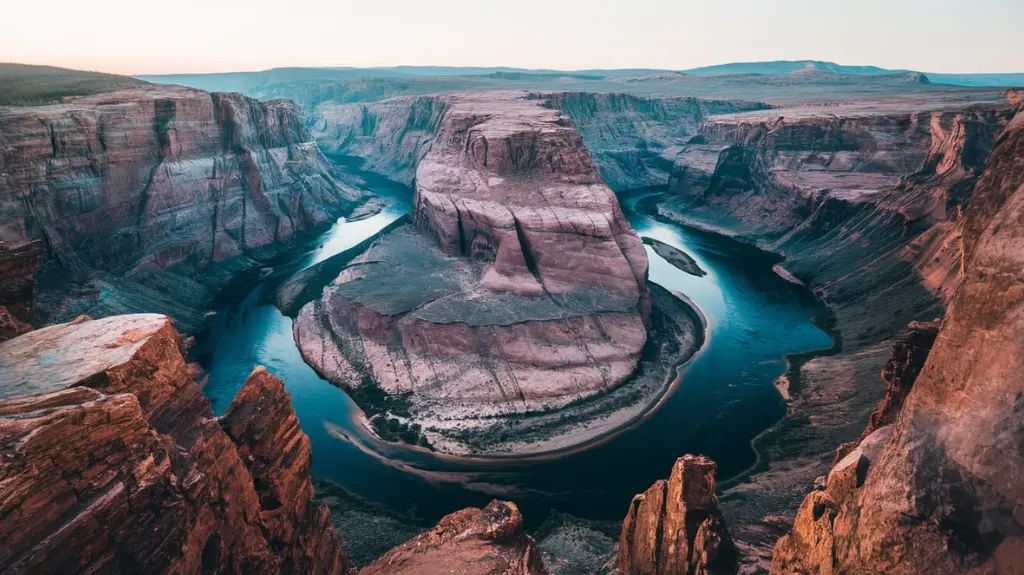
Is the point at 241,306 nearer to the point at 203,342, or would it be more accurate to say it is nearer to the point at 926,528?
the point at 203,342

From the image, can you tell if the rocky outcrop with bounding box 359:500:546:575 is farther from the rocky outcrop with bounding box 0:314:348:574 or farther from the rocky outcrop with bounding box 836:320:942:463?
the rocky outcrop with bounding box 836:320:942:463

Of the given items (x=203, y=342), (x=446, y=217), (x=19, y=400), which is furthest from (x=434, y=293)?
(x=19, y=400)

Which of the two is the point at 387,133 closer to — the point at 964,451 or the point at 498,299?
the point at 498,299

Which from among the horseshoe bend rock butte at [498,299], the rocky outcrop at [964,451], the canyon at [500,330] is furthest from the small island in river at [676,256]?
the rocky outcrop at [964,451]

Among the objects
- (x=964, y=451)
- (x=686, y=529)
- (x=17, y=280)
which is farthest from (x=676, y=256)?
(x=17, y=280)

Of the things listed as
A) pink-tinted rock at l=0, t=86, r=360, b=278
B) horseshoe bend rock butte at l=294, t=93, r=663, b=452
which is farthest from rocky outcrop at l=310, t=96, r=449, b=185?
horseshoe bend rock butte at l=294, t=93, r=663, b=452
